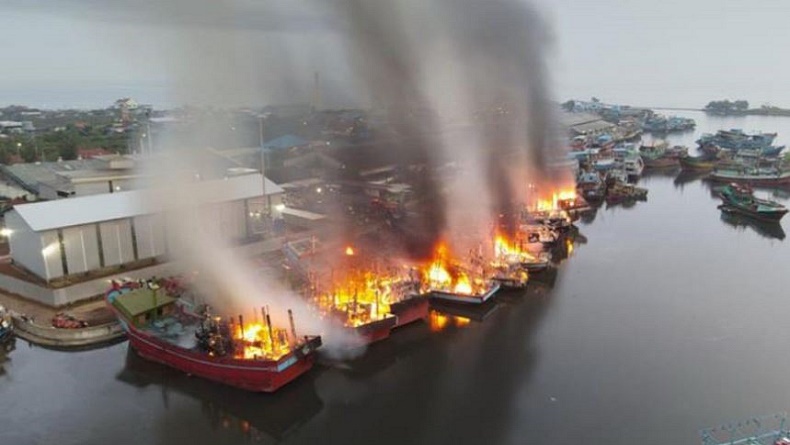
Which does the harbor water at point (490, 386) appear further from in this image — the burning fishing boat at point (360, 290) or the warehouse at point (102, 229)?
the warehouse at point (102, 229)

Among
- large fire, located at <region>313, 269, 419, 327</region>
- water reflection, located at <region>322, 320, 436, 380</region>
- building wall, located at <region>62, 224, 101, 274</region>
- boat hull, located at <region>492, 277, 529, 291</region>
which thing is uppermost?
building wall, located at <region>62, 224, 101, 274</region>

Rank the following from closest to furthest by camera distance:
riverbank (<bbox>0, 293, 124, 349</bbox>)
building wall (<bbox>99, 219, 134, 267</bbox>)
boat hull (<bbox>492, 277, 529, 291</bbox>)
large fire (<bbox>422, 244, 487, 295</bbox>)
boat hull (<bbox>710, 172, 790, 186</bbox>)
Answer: riverbank (<bbox>0, 293, 124, 349</bbox>), building wall (<bbox>99, 219, 134, 267</bbox>), large fire (<bbox>422, 244, 487, 295</bbox>), boat hull (<bbox>492, 277, 529, 291</bbox>), boat hull (<bbox>710, 172, 790, 186</bbox>)

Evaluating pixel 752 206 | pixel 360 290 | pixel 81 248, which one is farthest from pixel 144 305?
pixel 752 206

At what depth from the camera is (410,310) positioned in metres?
9.82

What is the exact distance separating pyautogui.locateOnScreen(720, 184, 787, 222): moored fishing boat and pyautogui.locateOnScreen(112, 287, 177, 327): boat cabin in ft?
65.3

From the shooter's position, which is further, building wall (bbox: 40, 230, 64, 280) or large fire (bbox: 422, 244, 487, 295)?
large fire (bbox: 422, 244, 487, 295)

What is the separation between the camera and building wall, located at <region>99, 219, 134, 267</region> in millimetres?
10125

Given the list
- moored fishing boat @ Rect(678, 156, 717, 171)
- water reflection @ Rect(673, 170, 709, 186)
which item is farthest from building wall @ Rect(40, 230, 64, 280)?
moored fishing boat @ Rect(678, 156, 717, 171)

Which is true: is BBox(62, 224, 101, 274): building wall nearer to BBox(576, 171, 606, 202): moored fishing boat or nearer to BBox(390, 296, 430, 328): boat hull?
BBox(390, 296, 430, 328): boat hull

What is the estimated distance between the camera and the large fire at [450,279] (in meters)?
11.0

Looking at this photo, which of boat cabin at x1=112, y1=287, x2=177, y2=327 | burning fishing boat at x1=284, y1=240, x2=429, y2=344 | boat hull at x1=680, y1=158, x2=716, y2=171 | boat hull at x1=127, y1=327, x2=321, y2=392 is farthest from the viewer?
boat hull at x1=680, y1=158, x2=716, y2=171

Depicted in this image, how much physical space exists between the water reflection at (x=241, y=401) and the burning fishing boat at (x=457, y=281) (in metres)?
3.69

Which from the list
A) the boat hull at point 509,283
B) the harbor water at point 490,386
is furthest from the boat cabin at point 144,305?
the boat hull at point 509,283

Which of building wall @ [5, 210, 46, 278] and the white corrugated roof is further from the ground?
the white corrugated roof
